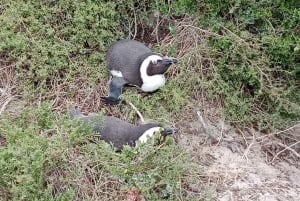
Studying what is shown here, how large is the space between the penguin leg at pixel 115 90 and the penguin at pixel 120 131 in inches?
16.2

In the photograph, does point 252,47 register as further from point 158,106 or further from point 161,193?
point 161,193

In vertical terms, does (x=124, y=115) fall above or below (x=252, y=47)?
below

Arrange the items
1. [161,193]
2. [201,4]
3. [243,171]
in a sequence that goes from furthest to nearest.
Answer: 1. [201,4]
2. [243,171]
3. [161,193]

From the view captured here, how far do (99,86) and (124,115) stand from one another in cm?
43

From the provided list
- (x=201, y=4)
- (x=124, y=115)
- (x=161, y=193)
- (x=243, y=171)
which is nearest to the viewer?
(x=161, y=193)

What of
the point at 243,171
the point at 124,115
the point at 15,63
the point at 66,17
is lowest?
the point at 243,171

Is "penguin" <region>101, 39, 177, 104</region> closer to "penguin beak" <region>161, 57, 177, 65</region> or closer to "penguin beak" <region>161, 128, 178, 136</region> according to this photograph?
"penguin beak" <region>161, 57, 177, 65</region>

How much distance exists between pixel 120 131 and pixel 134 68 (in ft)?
2.58

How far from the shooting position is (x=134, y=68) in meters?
5.20

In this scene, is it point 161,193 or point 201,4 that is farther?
point 201,4

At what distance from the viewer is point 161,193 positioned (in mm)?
4125

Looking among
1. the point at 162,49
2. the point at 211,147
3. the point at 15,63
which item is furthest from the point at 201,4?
the point at 15,63

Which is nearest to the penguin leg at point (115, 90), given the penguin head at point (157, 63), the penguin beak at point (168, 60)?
the penguin head at point (157, 63)

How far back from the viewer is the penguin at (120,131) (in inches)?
178
